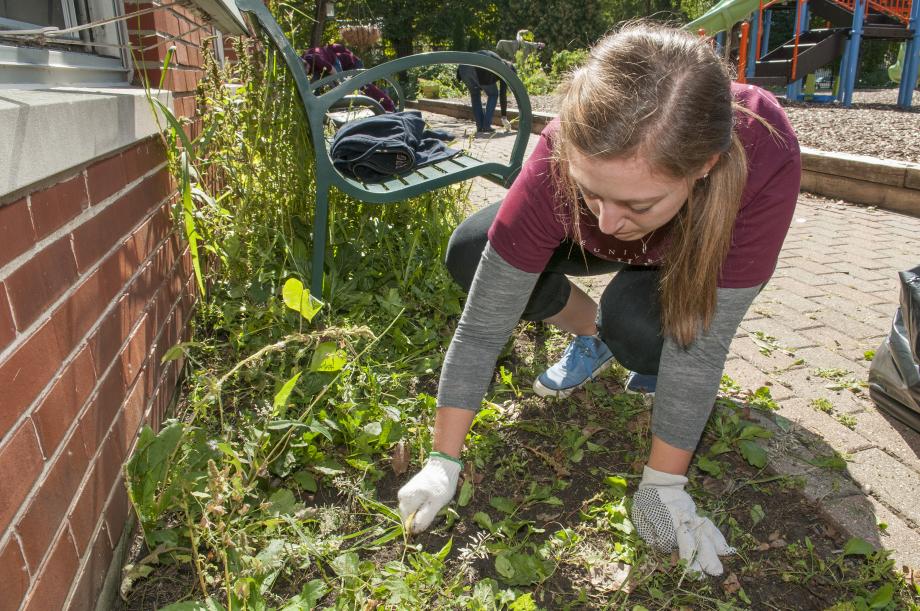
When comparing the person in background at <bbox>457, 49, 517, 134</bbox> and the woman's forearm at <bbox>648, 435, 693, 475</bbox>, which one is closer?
the woman's forearm at <bbox>648, 435, 693, 475</bbox>

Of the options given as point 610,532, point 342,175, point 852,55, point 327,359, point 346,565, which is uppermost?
point 852,55

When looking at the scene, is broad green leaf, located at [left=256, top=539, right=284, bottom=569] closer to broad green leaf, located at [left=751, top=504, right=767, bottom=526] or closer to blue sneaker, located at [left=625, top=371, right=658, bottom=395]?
broad green leaf, located at [left=751, top=504, right=767, bottom=526]

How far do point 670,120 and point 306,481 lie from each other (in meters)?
1.24

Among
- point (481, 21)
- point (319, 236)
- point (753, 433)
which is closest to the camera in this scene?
point (753, 433)

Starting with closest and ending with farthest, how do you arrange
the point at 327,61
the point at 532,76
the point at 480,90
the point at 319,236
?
the point at 319,236
the point at 327,61
the point at 480,90
the point at 532,76

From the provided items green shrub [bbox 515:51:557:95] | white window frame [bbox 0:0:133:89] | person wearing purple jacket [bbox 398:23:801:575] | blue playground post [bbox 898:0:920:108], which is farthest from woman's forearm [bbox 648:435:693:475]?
green shrub [bbox 515:51:557:95]

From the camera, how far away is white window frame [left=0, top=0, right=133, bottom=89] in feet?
4.88

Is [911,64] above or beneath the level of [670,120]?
above

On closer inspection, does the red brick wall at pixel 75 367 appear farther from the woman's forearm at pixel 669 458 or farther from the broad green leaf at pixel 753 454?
the broad green leaf at pixel 753 454

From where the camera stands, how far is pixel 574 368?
2.38 metres

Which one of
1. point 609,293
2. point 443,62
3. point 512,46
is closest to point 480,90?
point 512,46

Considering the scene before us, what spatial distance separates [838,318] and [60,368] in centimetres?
293

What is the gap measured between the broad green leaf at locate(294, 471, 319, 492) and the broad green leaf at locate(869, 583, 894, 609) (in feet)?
4.35

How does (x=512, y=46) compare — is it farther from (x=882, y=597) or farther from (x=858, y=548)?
(x=882, y=597)
